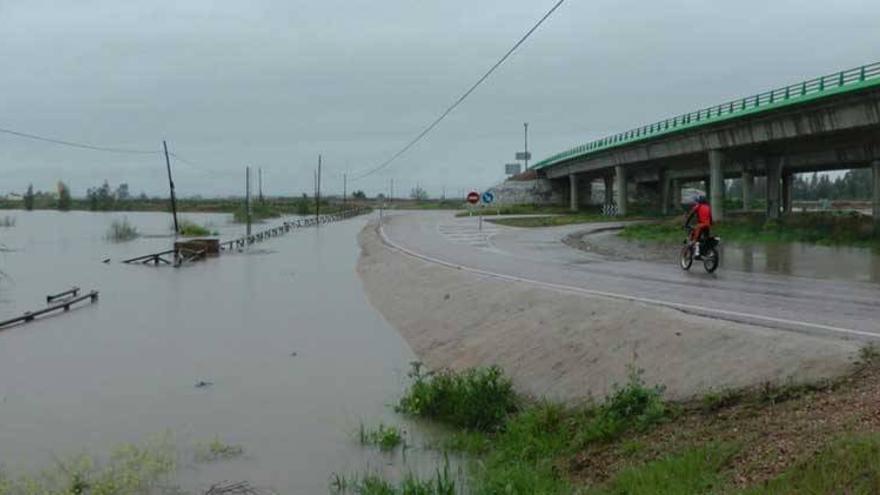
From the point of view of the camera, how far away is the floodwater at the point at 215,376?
35.1ft

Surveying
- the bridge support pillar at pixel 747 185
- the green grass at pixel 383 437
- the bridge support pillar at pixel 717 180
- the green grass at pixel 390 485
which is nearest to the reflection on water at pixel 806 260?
the green grass at pixel 383 437

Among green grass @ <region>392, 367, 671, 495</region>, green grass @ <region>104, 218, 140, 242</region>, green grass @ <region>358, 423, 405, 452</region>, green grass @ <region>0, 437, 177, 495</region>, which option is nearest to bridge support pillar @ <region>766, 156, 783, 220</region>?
green grass @ <region>104, 218, 140, 242</region>

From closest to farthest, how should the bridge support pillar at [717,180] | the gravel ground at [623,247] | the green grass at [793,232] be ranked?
the gravel ground at [623,247], the green grass at [793,232], the bridge support pillar at [717,180]

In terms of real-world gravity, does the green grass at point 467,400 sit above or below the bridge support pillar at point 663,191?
below

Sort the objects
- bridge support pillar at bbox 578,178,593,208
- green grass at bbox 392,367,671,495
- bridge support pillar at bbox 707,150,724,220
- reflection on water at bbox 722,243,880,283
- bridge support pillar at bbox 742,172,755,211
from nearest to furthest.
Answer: green grass at bbox 392,367,671,495
reflection on water at bbox 722,243,880,283
bridge support pillar at bbox 707,150,724,220
bridge support pillar at bbox 742,172,755,211
bridge support pillar at bbox 578,178,593,208

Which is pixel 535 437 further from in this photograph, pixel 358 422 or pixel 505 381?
pixel 358 422

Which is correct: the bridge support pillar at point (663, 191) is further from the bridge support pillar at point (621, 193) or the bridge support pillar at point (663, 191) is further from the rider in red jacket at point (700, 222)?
the rider in red jacket at point (700, 222)

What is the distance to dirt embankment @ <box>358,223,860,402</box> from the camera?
9312 mm

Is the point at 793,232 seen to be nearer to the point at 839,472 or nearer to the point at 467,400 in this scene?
the point at 467,400

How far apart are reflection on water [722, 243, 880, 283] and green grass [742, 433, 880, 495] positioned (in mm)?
15349

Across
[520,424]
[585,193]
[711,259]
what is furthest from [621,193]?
[520,424]

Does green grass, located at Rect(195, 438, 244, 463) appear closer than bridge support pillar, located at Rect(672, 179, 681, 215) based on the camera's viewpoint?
Answer: Yes

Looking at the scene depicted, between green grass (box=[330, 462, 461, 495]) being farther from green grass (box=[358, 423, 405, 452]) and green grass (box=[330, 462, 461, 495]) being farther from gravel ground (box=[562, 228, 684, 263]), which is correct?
gravel ground (box=[562, 228, 684, 263])

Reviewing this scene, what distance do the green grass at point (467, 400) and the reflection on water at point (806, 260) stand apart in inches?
486
